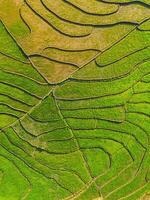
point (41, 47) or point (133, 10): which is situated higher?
point (133, 10)

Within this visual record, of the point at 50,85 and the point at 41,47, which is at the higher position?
the point at 41,47

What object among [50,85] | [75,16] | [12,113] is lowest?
[12,113]

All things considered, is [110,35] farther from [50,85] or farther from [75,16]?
[50,85]

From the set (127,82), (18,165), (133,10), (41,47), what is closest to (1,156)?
(18,165)

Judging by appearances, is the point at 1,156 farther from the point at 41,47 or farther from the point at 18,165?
the point at 41,47

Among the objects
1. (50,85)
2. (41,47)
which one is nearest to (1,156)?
(50,85)

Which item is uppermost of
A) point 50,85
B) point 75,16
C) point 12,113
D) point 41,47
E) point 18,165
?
point 75,16
